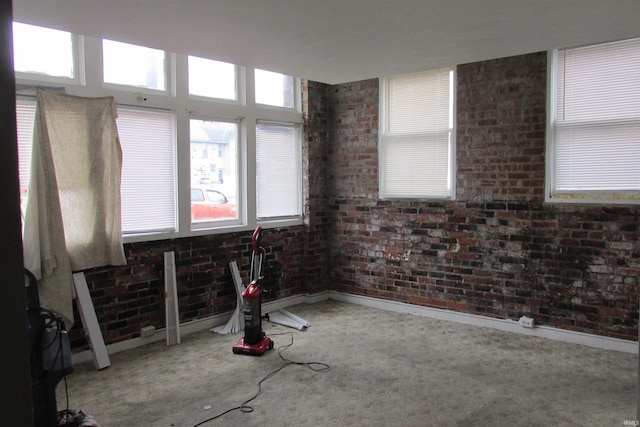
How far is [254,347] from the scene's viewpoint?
4570mm

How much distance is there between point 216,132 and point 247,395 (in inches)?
121

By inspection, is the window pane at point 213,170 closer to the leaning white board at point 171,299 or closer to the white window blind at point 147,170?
the white window blind at point 147,170

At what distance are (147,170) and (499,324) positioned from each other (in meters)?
4.17

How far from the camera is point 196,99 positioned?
206 inches

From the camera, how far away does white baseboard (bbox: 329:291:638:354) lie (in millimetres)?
4605

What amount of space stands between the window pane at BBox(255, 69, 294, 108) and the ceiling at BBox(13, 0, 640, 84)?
69.4 inches

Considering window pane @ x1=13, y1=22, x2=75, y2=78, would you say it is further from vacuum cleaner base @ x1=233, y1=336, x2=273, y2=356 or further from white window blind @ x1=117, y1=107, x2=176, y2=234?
vacuum cleaner base @ x1=233, y1=336, x2=273, y2=356

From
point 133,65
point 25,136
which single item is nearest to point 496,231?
point 133,65

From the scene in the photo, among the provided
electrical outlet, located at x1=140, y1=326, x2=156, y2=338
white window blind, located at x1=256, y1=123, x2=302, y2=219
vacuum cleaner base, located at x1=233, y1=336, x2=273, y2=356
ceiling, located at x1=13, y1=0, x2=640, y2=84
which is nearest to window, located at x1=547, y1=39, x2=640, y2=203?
ceiling, located at x1=13, y1=0, x2=640, y2=84

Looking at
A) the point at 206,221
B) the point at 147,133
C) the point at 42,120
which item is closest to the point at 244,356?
the point at 206,221

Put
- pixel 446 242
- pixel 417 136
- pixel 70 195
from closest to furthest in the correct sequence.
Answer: pixel 70 195, pixel 446 242, pixel 417 136

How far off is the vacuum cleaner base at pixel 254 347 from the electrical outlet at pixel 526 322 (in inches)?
106

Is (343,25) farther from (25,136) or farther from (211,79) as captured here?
(25,136)

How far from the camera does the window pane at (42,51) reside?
3.97 m
